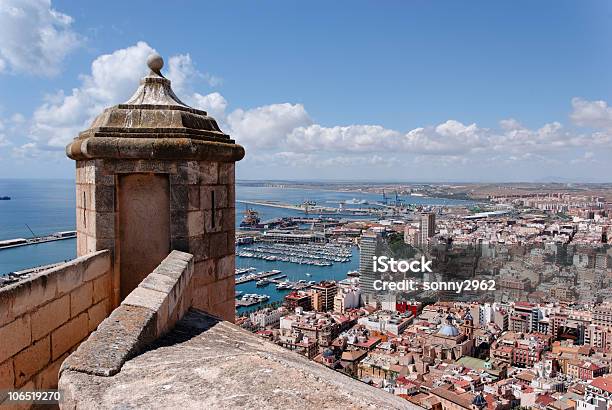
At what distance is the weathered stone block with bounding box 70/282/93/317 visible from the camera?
7.96 ft

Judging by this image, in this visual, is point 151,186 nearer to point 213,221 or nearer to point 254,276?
point 213,221

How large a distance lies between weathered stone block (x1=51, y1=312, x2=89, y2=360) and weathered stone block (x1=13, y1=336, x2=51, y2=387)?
49mm

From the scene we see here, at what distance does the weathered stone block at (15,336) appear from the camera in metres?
1.84

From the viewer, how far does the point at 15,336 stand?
6.31ft

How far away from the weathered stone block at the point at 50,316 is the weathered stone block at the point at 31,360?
0.04m

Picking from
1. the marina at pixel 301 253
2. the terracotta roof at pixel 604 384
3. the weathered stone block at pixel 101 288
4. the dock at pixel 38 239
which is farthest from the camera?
the marina at pixel 301 253

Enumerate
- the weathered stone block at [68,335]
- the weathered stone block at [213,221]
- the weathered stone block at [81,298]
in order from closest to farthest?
the weathered stone block at [68,335] < the weathered stone block at [81,298] < the weathered stone block at [213,221]

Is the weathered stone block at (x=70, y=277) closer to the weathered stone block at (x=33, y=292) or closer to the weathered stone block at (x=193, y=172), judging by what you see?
the weathered stone block at (x=33, y=292)

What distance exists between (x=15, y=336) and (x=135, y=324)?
0.62 metres

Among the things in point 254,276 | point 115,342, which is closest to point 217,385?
point 115,342

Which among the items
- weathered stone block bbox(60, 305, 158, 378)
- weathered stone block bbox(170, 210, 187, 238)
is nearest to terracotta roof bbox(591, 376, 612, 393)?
weathered stone block bbox(170, 210, 187, 238)

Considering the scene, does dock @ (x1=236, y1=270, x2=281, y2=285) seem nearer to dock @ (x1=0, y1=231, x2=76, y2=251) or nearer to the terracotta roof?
dock @ (x1=0, y1=231, x2=76, y2=251)

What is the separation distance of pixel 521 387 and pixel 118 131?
85.1ft

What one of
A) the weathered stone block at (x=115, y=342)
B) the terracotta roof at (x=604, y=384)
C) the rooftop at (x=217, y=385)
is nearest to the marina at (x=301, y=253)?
the terracotta roof at (x=604, y=384)
